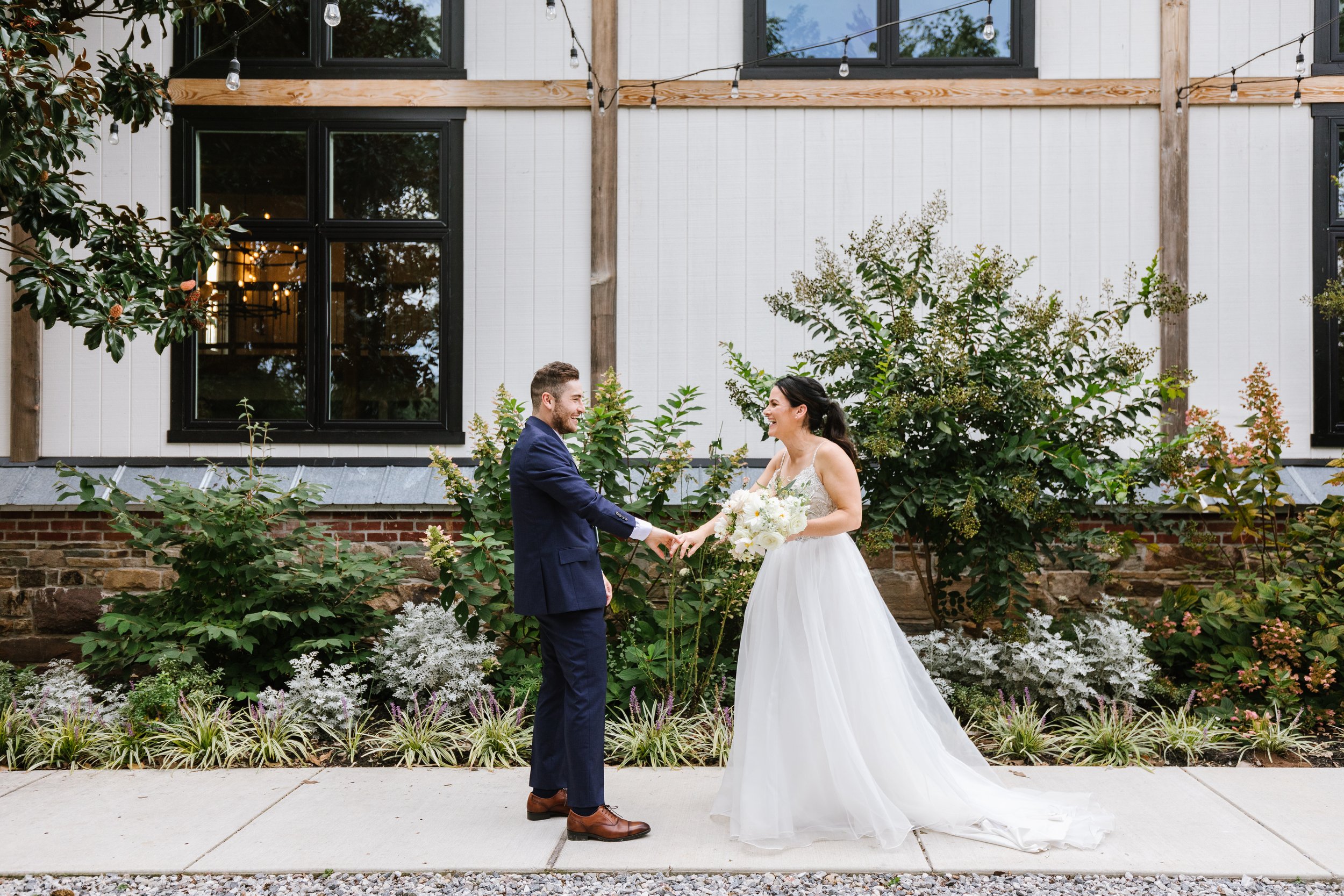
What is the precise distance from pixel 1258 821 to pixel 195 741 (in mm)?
5003

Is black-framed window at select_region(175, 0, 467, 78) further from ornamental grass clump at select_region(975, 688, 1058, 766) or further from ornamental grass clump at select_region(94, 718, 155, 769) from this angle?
ornamental grass clump at select_region(975, 688, 1058, 766)

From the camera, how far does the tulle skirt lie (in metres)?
3.67

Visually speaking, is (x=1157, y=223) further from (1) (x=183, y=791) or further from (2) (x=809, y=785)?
(1) (x=183, y=791)

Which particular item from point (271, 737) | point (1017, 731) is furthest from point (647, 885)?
point (271, 737)

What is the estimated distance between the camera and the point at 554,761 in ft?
12.8

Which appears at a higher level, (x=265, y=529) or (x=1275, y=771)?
(x=265, y=529)

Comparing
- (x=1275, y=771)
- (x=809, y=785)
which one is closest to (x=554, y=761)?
(x=809, y=785)

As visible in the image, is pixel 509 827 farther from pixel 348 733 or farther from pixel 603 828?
pixel 348 733

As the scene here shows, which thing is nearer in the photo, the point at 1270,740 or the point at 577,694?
the point at 577,694

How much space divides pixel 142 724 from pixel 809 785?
139 inches

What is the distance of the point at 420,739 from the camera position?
4840 millimetres

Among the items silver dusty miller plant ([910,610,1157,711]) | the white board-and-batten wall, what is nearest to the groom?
silver dusty miller plant ([910,610,1157,711])

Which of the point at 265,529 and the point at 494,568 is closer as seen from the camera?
the point at 494,568

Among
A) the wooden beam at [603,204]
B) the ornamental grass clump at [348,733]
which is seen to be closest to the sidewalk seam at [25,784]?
the ornamental grass clump at [348,733]
